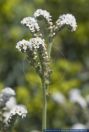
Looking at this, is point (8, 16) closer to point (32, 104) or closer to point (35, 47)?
point (32, 104)

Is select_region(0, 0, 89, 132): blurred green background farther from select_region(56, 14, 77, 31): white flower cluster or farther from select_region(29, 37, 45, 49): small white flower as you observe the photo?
select_region(29, 37, 45, 49): small white flower

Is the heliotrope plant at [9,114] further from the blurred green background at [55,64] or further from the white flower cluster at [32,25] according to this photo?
the blurred green background at [55,64]

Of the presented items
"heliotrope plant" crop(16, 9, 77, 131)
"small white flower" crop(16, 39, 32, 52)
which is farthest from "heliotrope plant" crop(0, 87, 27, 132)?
"small white flower" crop(16, 39, 32, 52)

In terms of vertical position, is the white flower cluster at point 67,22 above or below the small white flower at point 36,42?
above

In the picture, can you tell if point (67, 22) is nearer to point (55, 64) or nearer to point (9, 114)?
point (9, 114)

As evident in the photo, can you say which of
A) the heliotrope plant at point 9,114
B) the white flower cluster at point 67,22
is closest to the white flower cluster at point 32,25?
the white flower cluster at point 67,22

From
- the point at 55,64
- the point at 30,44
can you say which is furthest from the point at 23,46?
the point at 55,64

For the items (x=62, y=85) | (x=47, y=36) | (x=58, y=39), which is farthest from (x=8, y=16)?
(x=47, y=36)
